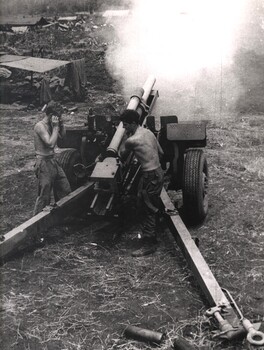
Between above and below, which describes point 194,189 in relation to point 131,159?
below

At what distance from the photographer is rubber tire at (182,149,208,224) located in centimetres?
621

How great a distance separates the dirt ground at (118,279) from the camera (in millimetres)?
4254

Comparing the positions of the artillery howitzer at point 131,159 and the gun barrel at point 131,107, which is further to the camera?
the gun barrel at point 131,107

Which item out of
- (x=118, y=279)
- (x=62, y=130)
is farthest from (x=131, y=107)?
(x=118, y=279)

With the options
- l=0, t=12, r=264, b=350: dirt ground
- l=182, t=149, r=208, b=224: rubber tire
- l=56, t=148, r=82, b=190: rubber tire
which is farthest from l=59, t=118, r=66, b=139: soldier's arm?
l=182, t=149, r=208, b=224: rubber tire

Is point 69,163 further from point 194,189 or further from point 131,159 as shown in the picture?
point 194,189

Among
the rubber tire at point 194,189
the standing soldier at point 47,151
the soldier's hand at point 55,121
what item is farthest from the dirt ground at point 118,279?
the soldier's hand at point 55,121

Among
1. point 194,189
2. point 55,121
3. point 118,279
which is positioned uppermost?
point 55,121

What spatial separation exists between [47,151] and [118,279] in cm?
203

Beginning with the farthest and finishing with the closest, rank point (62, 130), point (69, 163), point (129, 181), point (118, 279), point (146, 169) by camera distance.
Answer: point (69, 163)
point (62, 130)
point (129, 181)
point (146, 169)
point (118, 279)

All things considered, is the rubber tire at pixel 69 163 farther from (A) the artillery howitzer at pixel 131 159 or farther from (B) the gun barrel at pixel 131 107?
(B) the gun barrel at pixel 131 107

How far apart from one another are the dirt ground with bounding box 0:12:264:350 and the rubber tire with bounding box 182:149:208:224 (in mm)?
181

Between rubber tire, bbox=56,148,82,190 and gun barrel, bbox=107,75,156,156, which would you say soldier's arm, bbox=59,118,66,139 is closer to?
rubber tire, bbox=56,148,82,190

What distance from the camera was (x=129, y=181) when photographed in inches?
242
